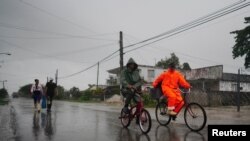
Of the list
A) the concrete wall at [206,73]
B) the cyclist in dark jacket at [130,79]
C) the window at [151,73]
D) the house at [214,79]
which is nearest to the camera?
the cyclist in dark jacket at [130,79]

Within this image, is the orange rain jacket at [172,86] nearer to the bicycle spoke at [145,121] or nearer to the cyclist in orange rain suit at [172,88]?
the cyclist in orange rain suit at [172,88]

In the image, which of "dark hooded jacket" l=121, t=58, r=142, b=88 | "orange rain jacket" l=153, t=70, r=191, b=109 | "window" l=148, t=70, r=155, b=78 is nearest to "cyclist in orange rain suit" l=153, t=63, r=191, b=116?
"orange rain jacket" l=153, t=70, r=191, b=109

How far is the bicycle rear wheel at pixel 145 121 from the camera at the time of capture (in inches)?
304

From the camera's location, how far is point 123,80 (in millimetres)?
8570

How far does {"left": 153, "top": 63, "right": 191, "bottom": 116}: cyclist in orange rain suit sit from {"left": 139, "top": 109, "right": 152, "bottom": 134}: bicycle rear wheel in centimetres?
106

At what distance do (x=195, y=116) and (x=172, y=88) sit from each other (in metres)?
1.13

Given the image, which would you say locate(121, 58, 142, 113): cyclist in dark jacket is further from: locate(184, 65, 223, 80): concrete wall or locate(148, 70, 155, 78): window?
A: locate(148, 70, 155, 78): window

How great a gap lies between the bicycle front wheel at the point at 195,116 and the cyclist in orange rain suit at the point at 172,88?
0.41m

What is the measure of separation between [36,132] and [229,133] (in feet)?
15.6

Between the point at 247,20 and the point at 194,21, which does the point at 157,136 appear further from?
the point at 247,20

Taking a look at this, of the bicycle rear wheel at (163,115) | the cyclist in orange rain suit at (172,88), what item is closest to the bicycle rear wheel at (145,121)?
the cyclist in orange rain suit at (172,88)

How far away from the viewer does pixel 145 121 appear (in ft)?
26.0

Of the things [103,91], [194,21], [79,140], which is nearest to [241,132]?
Result: [79,140]

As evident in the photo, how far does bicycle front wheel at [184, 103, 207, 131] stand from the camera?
7.94 metres
